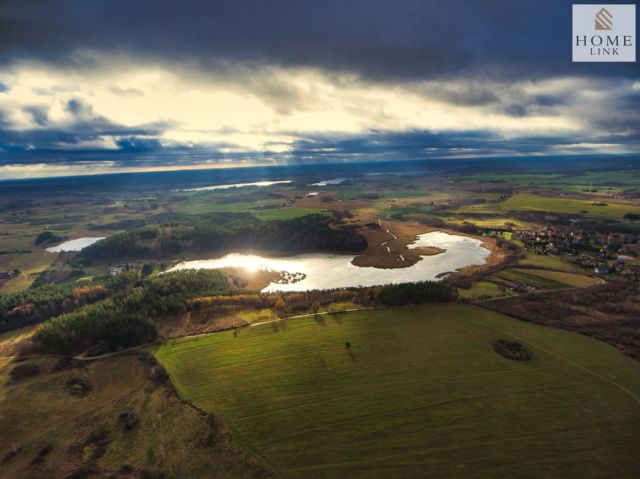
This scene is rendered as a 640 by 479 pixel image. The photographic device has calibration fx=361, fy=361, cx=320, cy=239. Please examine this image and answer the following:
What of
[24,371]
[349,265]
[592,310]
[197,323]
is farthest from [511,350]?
[24,371]

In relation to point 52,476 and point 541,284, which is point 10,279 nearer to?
point 52,476

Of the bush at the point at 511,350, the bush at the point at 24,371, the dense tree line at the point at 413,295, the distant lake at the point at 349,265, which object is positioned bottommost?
the distant lake at the point at 349,265

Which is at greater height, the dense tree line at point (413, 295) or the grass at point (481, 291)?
the dense tree line at point (413, 295)

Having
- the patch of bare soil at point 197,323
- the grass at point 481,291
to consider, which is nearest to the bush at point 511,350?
the grass at point 481,291

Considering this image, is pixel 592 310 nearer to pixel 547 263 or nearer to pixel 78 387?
pixel 547 263

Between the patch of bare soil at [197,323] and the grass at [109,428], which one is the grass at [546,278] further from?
the grass at [109,428]

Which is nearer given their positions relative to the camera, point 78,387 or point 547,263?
point 78,387

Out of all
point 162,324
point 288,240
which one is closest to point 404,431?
point 162,324

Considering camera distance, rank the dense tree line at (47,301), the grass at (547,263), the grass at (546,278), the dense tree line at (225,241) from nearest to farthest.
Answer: the dense tree line at (47,301) → the grass at (546,278) → the grass at (547,263) → the dense tree line at (225,241)
